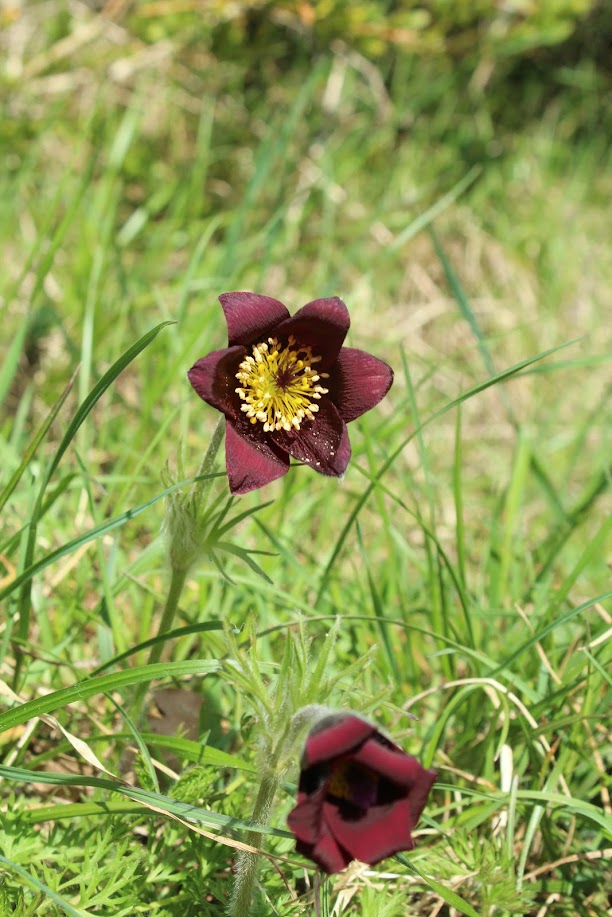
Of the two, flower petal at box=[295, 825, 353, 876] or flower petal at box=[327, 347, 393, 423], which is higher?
flower petal at box=[327, 347, 393, 423]

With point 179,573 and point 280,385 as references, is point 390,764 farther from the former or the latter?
point 280,385

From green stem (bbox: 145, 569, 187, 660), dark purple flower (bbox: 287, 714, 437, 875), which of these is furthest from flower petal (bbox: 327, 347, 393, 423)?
dark purple flower (bbox: 287, 714, 437, 875)

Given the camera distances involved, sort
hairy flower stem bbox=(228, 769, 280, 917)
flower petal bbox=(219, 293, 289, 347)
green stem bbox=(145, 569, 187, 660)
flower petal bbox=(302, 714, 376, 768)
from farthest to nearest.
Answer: green stem bbox=(145, 569, 187, 660)
flower petal bbox=(219, 293, 289, 347)
hairy flower stem bbox=(228, 769, 280, 917)
flower petal bbox=(302, 714, 376, 768)

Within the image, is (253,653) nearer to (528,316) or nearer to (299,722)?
(299,722)

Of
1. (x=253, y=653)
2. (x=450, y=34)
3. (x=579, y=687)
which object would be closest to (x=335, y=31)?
(x=450, y=34)

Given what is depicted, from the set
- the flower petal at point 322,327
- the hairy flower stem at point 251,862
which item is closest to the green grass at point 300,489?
the hairy flower stem at point 251,862

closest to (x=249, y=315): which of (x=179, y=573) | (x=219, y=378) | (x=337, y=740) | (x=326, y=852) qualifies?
(x=219, y=378)

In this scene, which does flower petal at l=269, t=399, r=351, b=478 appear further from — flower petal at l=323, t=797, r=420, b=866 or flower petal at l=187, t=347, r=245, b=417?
flower petal at l=323, t=797, r=420, b=866
